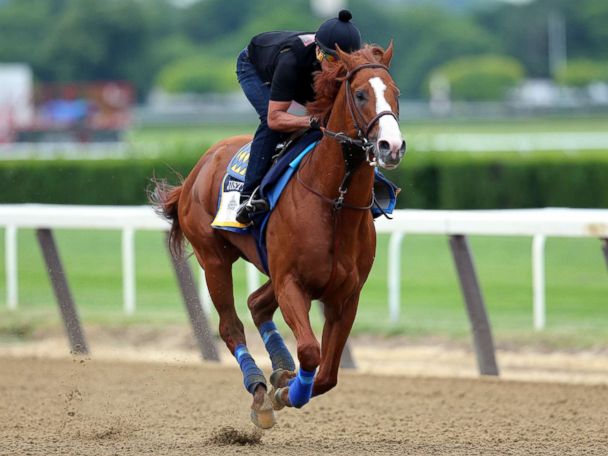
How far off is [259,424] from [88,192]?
1225 cm

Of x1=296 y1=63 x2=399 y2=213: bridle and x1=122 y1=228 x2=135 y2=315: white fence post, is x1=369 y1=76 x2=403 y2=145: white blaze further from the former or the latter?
x1=122 y1=228 x2=135 y2=315: white fence post

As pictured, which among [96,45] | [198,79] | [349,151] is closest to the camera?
[349,151]

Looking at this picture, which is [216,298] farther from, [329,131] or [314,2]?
[314,2]

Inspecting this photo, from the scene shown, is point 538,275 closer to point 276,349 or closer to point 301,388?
point 276,349

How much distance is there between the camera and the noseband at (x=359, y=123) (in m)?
4.62

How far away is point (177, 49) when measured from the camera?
238ft

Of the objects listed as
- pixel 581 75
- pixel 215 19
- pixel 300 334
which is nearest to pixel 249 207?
pixel 300 334

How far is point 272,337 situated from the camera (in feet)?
19.1

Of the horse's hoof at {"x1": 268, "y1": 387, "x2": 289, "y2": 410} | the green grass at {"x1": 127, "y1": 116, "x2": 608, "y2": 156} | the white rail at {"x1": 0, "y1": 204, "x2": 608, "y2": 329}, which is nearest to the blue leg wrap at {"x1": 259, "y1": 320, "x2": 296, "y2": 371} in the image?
the horse's hoof at {"x1": 268, "y1": 387, "x2": 289, "y2": 410}

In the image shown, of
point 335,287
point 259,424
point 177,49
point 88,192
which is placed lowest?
point 177,49

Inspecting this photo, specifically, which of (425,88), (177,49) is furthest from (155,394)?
(177,49)

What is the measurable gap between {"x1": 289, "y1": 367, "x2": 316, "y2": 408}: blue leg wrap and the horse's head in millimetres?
994

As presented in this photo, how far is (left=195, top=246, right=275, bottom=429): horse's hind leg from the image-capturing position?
5.53 metres

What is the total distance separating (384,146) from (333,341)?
1.04 meters
